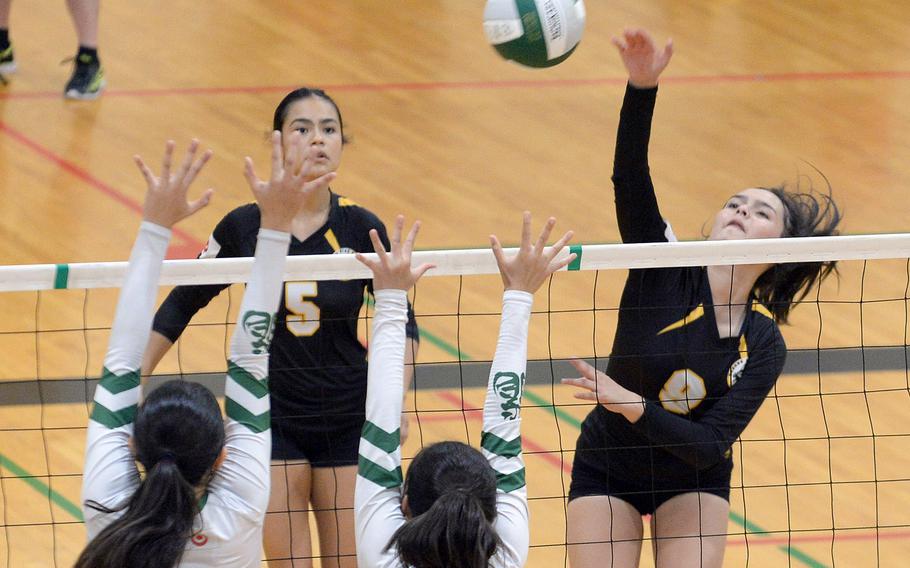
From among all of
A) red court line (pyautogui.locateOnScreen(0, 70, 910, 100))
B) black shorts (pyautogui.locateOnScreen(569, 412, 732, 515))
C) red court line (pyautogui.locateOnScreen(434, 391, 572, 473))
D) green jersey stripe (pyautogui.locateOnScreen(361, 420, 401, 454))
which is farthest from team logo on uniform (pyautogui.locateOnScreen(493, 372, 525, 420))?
red court line (pyautogui.locateOnScreen(0, 70, 910, 100))

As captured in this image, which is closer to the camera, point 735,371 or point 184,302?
point 735,371

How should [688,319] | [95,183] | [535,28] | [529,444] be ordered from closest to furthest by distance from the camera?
[688,319]
[535,28]
[529,444]
[95,183]

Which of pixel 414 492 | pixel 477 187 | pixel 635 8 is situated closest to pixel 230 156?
pixel 477 187

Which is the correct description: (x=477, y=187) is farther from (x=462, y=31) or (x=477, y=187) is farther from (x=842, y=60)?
(x=842, y=60)

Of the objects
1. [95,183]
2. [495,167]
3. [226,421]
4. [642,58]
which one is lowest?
[226,421]

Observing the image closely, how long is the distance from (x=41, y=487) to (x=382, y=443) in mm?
2721

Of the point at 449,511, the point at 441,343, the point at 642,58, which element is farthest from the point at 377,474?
the point at 441,343

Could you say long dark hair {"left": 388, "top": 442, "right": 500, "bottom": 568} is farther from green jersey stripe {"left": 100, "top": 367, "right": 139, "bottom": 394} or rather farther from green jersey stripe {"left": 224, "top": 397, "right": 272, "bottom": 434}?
green jersey stripe {"left": 100, "top": 367, "right": 139, "bottom": 394}

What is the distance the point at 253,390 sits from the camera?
8.85 ft

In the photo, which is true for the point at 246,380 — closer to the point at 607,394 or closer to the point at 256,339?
the point at 256,339

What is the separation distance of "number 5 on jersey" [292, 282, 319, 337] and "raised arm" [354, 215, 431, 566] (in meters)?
0.90

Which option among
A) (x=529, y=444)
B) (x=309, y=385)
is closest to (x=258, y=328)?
(x=309, y=385)

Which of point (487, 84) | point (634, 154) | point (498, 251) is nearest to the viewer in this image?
point (498, 251)

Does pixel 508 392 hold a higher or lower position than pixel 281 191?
lower
